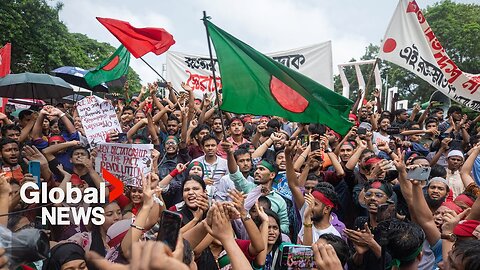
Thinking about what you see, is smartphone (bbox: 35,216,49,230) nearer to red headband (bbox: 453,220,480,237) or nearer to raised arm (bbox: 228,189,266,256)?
raised arm (bbox: 228,189,266,256)

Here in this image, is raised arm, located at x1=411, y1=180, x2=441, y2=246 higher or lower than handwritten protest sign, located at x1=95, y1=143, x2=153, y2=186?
lower

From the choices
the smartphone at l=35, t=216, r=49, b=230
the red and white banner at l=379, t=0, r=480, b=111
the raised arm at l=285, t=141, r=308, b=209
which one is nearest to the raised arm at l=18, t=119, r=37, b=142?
A: the smartphone at l=35, t=216, r=49, b=230

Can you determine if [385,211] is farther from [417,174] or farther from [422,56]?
[422,56]

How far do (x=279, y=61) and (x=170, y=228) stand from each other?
8.12 meters

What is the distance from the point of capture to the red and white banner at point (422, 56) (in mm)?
6598

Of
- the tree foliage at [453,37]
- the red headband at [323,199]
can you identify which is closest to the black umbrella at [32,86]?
the red headband at [323,199]

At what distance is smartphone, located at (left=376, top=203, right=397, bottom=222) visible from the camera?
381 cm

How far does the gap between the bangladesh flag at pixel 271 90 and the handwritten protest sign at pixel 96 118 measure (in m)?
1.72

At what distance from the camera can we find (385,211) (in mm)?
3838

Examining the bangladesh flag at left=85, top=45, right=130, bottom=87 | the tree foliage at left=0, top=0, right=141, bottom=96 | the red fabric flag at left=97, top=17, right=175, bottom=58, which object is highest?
the tree foliage at left=0, top=0, right=141, bottom=96

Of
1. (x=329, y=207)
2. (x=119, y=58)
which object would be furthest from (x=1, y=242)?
(x=119, y=58)

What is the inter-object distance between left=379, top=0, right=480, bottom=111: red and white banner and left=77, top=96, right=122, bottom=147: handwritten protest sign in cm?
399

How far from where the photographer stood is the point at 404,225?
3.01 meters

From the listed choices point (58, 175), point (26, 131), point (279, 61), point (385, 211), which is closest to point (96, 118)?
point (58, 175)
